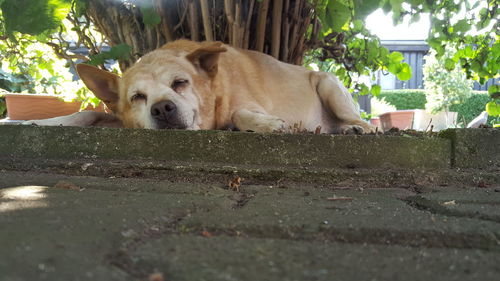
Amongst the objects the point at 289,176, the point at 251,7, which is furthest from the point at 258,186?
the point at 251,7

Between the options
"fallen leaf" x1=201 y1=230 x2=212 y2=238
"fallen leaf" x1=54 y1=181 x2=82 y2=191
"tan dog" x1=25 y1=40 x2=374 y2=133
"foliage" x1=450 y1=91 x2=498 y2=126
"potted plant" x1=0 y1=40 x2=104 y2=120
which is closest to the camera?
"fallen leaf" x1=201 y1=230 x2=212 y2=238

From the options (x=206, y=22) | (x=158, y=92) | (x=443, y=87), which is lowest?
(x=158, y=92)

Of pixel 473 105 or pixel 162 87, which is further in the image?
pixel 473 105

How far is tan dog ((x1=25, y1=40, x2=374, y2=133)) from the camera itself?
9.09ft

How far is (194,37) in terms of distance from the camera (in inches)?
145

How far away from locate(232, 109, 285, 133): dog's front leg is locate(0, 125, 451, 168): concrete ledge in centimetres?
78

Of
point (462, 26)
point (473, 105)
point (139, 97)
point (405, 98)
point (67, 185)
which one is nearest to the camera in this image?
point (67, 185)

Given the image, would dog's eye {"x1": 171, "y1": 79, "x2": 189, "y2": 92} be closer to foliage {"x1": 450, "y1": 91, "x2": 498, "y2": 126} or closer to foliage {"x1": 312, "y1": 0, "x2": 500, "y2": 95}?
foliage {"x1": 312, "y1": 0, "x2": 500, "y2": 95}

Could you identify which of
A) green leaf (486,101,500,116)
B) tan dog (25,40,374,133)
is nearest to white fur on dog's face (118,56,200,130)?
tan dog (25,40,374,133)

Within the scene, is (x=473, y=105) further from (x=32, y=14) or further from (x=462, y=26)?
(x=32, y=14)

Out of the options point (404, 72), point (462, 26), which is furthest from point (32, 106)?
point (462, 26)

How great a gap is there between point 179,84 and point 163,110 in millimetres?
350

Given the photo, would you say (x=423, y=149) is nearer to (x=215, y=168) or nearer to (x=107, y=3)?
(x=215, y=168)

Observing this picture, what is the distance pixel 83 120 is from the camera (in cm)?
293
